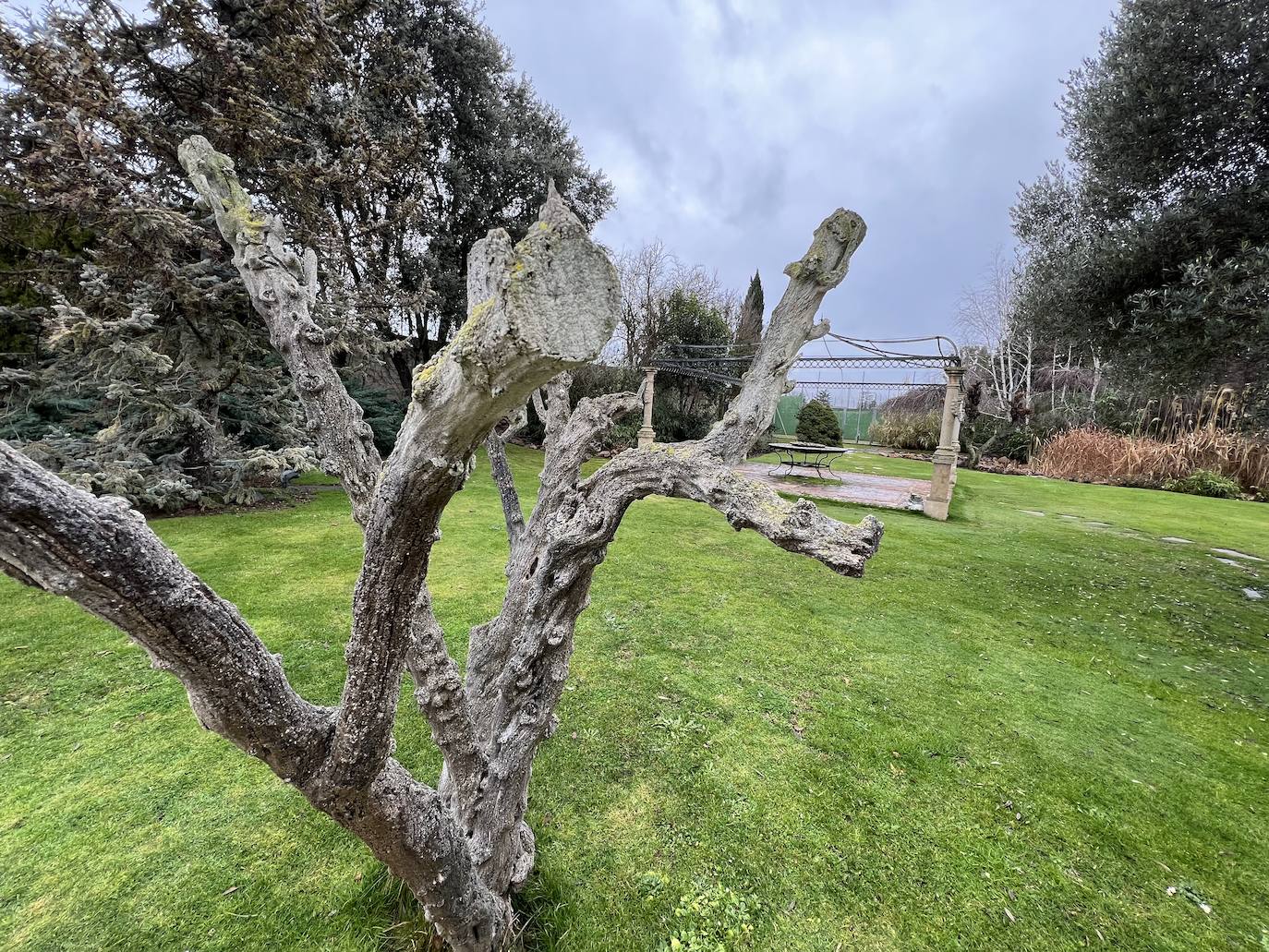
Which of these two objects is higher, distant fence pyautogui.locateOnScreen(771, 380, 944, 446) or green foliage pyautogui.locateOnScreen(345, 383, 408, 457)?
distant fence pyautogui.locateOnScreen(771, 380, 944, 446)

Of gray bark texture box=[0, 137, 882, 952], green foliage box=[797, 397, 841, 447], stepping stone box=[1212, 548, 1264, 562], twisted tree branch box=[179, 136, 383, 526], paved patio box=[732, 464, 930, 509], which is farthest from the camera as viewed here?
green foliage box=[797, 397, 841, 447]

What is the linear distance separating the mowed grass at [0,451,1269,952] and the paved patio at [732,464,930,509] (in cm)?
431

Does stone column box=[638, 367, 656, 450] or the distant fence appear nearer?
stone column box=[638, 367, 656, 450]

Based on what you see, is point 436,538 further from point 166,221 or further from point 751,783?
point 166,221

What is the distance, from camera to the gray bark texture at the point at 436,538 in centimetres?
72

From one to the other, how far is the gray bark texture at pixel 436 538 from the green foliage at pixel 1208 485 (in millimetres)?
14958

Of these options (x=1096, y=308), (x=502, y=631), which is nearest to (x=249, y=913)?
(x=502, y=631)

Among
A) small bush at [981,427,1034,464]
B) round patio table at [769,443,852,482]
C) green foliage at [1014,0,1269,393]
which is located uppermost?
green foliage at [1014,0,1269,393]

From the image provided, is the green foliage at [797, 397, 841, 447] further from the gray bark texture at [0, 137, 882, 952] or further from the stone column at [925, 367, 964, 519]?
the gray bark texture at [0, 137, 882, 952]

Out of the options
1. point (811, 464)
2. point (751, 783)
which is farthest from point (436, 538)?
point (811, 464)

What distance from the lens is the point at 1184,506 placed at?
31.6 ft

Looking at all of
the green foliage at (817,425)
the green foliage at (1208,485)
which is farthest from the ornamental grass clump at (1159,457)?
the green foliage at (817,425)

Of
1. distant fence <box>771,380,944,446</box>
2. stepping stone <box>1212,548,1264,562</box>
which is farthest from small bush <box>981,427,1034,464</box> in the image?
stepping stone <box>1212,548,1264,562</box>

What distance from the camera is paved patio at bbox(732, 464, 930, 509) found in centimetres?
919
